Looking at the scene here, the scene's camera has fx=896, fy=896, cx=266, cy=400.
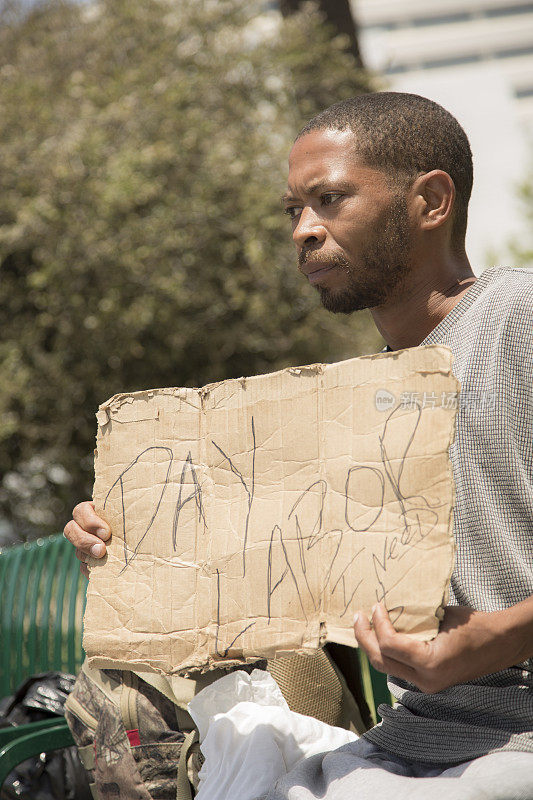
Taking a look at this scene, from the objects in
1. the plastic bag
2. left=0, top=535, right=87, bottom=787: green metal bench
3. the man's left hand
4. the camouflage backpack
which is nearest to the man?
the man's left hand

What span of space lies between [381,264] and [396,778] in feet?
3.37

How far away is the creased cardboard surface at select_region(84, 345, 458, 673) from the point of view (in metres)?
1.55

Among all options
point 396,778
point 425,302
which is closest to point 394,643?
point 396,778

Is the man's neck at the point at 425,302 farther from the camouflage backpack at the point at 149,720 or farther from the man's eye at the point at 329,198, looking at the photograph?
the camouflage backpack at the point at 149,720

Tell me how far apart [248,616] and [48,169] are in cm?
556

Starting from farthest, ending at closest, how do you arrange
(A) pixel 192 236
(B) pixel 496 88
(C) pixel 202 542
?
(B) pixel 496 88 < (A) pixel 192 236 < (C) pixel 202 542

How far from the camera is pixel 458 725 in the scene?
1675 millimetres

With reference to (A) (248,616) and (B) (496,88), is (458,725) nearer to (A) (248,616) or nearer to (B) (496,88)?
(A) (248,616)

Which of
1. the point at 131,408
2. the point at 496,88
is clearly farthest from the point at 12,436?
the point at 496,88

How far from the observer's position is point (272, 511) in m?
1.72

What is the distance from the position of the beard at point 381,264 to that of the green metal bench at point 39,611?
2.38 metres

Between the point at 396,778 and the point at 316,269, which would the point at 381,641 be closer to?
the point at 396,778

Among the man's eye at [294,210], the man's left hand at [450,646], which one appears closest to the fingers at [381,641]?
the man's left hand at [450,646]

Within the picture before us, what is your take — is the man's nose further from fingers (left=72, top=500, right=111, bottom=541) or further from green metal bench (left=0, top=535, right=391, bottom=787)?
green metal bench (left=0, top=535, right=391, bottom=787)
